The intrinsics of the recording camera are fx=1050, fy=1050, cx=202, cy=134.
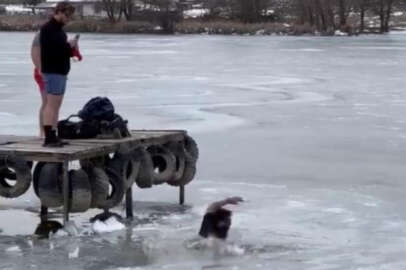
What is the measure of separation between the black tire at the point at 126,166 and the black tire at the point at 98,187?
0.89 ft

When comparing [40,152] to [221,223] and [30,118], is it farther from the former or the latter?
[30,118]

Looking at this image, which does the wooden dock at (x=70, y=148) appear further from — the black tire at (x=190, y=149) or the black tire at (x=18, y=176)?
the black tire at (x=190, y=149)

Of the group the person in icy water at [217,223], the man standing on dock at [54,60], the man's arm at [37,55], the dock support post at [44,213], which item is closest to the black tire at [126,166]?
the man standing on dock at [54,60]

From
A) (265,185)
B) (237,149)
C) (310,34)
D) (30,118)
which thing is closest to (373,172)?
(265,185)

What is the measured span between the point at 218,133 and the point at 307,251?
737 cm

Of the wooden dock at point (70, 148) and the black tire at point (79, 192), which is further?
the black tire at point (79, 192)

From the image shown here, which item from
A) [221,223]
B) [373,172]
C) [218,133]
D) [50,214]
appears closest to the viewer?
[221,223]

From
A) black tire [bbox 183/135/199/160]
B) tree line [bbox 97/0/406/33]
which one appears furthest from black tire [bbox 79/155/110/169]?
tree line [bbox 97/0/406/33]

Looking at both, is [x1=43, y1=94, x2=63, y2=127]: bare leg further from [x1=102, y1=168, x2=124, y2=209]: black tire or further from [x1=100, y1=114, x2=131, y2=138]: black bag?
[x1=102, y1=168, x2=124, y2=209]: black tire

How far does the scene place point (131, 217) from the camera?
936cm

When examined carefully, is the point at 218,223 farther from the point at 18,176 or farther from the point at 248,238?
the point at 18,176

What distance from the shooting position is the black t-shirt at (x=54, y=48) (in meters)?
8.98

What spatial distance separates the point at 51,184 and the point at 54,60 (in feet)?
3.72

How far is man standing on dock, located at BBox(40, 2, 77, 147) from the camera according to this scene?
8.94 metres
